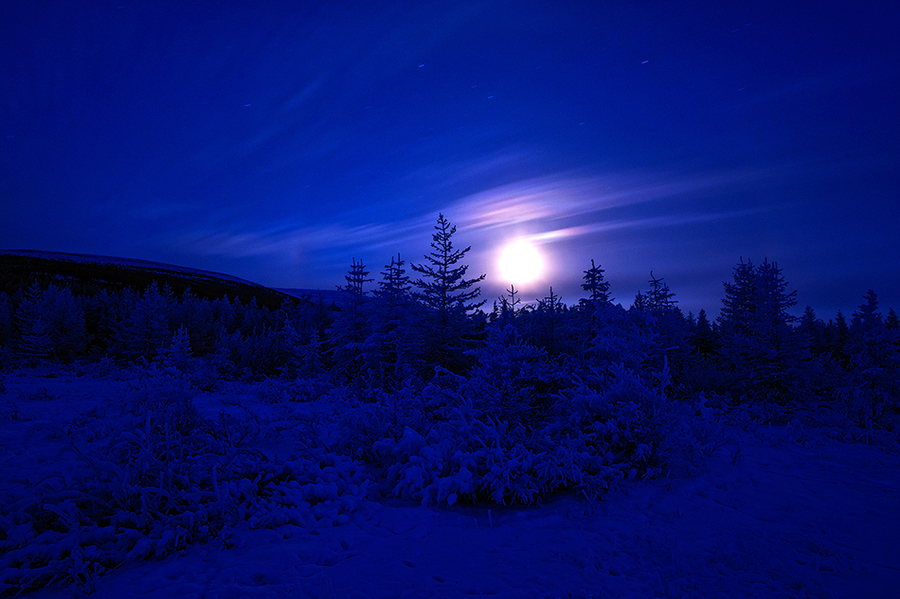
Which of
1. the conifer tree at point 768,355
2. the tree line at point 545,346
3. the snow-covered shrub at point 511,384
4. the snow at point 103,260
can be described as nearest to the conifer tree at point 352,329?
the tree line at point 545,346

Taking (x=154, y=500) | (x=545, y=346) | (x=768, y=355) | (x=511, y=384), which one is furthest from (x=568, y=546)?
(x=768, y=355)

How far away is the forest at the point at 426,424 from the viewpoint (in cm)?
536

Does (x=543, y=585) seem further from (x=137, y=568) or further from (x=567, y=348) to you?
(x=567, y=348)

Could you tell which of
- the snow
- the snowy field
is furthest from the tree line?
the snow

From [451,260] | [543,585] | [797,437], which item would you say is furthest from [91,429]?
[797,437]

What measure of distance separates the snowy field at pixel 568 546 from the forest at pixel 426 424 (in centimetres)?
26

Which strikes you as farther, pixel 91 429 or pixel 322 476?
pixel 91 429

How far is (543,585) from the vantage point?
4.40m

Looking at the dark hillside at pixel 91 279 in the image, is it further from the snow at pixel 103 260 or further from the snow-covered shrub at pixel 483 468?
the snow-covered shrub at pixel 483 468

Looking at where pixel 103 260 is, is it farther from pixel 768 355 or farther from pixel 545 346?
pixel 768 355

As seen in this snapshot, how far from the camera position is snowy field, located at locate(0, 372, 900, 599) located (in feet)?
14.3

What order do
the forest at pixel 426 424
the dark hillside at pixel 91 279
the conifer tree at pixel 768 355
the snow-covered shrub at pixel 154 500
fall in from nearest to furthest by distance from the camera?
the snow-covered shrub at pixel 154 500 < the forest at pixel 426 424 < the conifer tree at pixel 768 355 < the dark hillside at pixel 91 279

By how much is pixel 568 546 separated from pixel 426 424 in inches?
212

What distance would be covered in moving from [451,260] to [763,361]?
43.5ft
